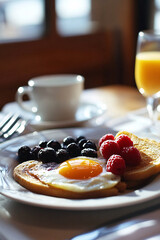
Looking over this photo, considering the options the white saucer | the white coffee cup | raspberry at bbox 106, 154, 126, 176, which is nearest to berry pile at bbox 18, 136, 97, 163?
raspberry at bbox 106, 154, 126, 176

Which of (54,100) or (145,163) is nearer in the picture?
(145,163)

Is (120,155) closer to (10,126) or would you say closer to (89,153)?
(89,153)

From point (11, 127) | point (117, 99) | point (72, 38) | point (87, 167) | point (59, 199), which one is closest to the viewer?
point (59, 199)

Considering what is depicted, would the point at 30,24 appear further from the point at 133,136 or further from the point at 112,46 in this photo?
the point at 133,136

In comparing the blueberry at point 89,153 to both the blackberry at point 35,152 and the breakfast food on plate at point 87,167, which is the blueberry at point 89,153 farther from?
the blackberry at point 35,152

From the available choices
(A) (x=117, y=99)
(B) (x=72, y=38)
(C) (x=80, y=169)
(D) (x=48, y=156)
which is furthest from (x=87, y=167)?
(B) (x=72, y=38)

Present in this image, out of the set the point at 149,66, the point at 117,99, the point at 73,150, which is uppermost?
the point at 149,66
